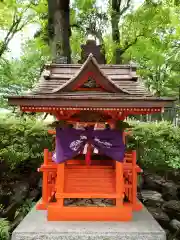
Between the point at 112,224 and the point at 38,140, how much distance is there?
6132mm

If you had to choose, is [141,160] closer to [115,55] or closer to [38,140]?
[38,140]

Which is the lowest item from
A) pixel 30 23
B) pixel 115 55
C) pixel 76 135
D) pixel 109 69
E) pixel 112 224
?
pixel 112 224

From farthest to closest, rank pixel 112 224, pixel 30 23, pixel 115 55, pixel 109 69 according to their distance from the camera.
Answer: pixel 30 23 < pixel 115 55 < pixel 109 69 < pixel 112 224

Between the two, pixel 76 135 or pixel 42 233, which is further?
pixel 76 135

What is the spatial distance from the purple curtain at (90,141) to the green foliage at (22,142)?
4576 millimetres

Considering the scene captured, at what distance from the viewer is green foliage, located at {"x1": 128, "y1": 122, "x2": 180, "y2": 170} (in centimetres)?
1185

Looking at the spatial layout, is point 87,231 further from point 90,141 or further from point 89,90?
point 89,90

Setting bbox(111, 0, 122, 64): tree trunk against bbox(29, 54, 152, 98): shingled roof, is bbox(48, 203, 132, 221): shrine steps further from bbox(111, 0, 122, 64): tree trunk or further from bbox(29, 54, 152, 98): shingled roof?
bbox(111, 0, 122, 64): tree trunk

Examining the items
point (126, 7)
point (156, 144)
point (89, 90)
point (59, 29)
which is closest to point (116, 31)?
point (126, 7)

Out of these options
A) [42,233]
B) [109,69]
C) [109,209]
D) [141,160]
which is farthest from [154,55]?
[42,233]

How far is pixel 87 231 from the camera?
661cm

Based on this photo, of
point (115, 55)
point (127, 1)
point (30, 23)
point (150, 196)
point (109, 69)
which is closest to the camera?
point (109, 69)

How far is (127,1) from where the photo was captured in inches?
661

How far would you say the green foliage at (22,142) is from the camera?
37.4 feet
